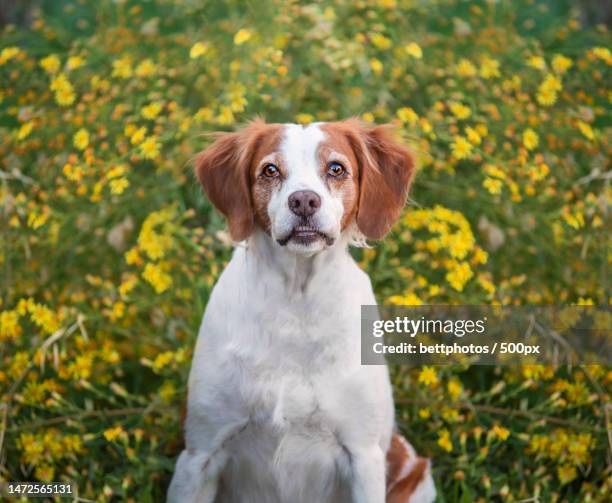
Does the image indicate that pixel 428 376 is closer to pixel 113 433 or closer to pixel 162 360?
Answer: pixel 162 360

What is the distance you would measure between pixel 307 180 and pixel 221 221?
101 cm

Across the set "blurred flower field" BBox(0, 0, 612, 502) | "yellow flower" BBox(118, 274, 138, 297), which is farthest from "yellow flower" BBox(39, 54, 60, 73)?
"yellow flower" BBox(118, 274, 138, 297)

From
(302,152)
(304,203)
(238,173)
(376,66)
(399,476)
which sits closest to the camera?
(304,203)

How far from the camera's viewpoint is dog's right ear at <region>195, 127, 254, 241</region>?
7.43ft

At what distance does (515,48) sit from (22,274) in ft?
6.20

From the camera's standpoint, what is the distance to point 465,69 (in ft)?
10.1

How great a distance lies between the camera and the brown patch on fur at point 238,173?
2262 millimetres

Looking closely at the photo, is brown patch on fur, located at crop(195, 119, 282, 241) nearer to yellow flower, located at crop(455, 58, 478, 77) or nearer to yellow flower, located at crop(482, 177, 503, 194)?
yellow flower, located at crop(482, 177, 503, 194)

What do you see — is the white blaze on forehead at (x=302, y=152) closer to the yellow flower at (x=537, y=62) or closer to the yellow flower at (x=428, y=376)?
the yellow flower at (x=428, y=376)

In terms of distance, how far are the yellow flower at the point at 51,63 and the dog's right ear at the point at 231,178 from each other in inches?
36.1

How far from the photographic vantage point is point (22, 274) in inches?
119

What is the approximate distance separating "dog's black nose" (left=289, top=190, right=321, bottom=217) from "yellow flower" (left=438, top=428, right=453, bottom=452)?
44.7 inches

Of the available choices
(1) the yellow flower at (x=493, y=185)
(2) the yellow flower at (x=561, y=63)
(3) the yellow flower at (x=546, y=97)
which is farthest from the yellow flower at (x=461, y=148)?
(2) the yellow flower at (x=561, y=63)

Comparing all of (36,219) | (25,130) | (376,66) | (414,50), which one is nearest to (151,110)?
(25,130)
